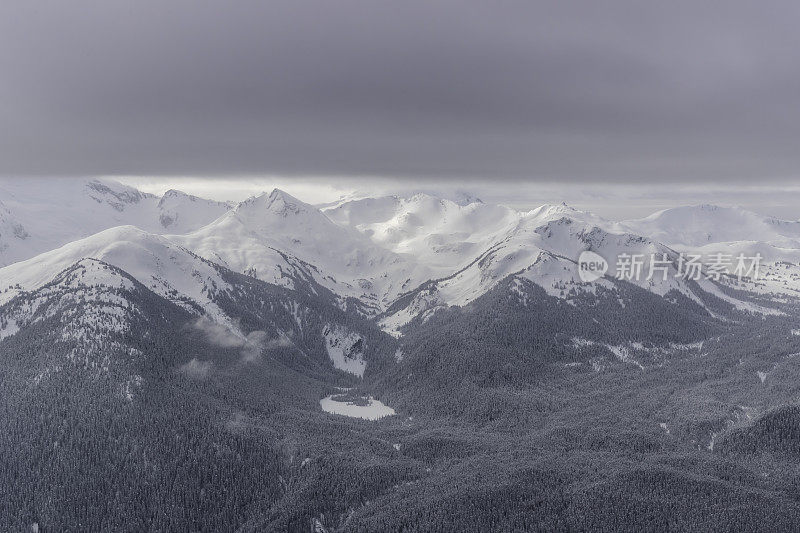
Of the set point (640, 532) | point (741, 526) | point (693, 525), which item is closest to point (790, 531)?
point (741, 526)

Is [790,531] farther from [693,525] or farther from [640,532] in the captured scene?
[640,532]

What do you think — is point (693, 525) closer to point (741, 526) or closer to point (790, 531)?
point (741, 526)

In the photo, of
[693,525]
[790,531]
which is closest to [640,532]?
[693,525]

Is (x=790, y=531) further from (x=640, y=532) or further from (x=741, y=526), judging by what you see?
(x=640, y=532)

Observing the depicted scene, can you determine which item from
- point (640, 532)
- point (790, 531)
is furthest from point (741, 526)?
point (640, 532)

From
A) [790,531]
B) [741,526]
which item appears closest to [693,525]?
[741,526]
